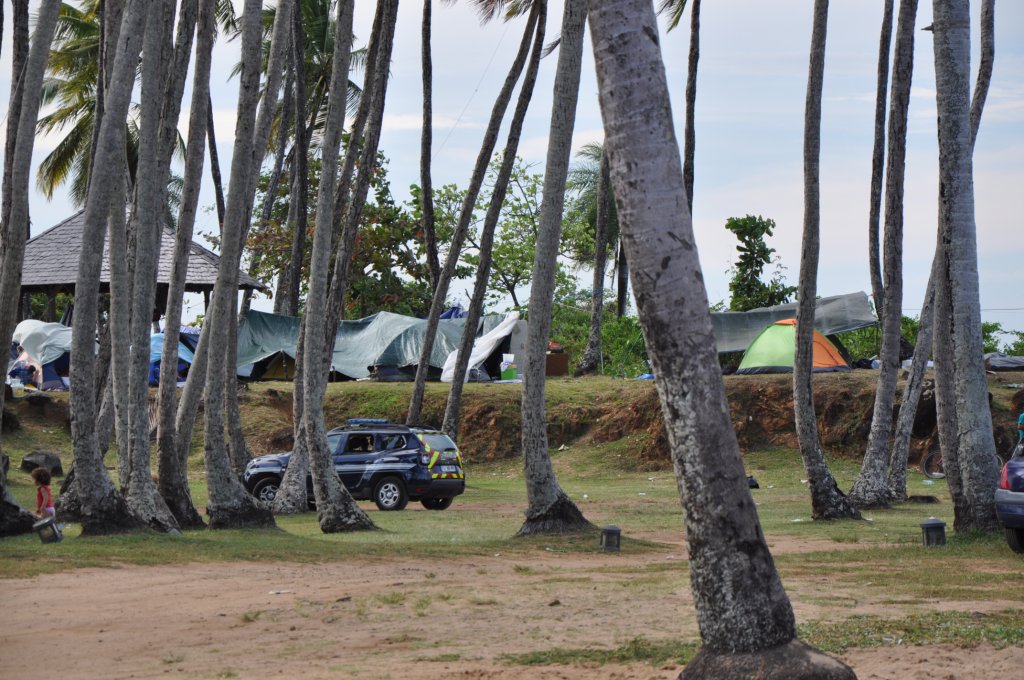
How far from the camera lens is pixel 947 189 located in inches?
526

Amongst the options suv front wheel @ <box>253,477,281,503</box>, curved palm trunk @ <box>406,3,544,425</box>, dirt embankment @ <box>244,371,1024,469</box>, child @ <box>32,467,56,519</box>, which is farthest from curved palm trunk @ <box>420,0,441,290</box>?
child @ <box>32,467,56,519</box>

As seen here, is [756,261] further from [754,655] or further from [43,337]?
[754,655]

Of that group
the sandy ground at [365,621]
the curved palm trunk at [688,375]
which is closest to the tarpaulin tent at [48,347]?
the sandy ground at [365,621]

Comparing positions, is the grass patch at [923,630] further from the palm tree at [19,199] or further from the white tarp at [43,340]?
the white tarp at [43,340]

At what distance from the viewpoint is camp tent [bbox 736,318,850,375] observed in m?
32.1

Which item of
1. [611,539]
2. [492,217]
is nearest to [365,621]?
[611,539]

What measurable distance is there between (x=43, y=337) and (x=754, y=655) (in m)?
31.8

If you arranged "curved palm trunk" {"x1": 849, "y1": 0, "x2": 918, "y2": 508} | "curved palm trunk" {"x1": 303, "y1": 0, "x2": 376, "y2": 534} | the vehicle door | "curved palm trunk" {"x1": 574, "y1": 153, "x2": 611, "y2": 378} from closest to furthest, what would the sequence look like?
"curved palm trunk" {"x1": 303, "y1": 0, "x2": 376, "y2": 534}, "curved palm trunk" {"x1": 849, "y1": 0, "x2": 918, "y2": 508}, the vehicle door, "curved palm trunk" {"x1": 574, "y1": 153, "x2": 611, "y2": 378}

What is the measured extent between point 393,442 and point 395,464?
1.34ft

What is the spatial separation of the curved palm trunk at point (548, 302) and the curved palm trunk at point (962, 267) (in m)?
4.48

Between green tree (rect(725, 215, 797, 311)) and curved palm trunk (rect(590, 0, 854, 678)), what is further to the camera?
green tree (rect(725, 215, 797, 311))

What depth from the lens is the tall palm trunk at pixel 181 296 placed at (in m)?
15.9

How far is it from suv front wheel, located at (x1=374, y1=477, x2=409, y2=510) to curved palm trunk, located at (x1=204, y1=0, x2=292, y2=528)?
4682mm

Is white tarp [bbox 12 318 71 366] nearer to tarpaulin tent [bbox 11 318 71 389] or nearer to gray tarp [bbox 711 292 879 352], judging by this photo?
tarpaulin tent [bbox 11 318 71 389]
